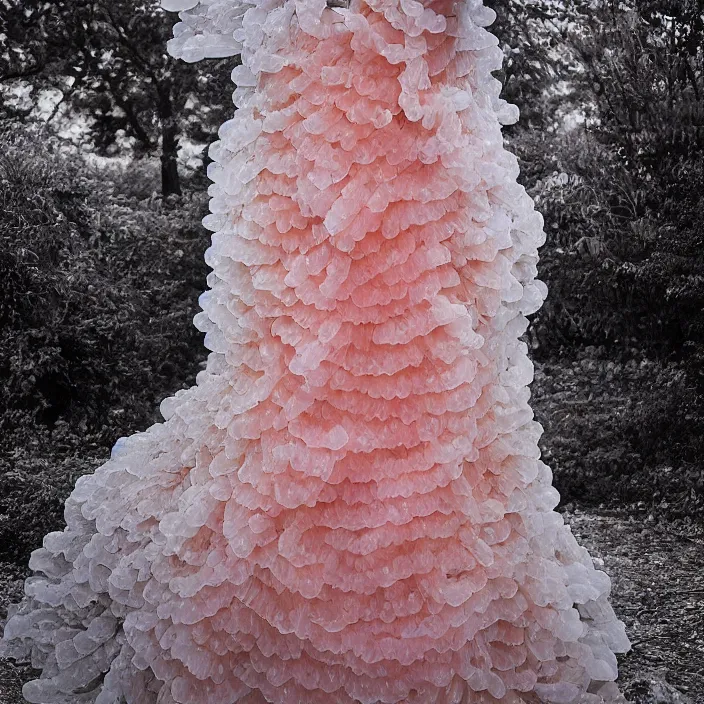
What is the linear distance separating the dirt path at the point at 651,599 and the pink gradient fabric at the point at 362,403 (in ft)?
0.82

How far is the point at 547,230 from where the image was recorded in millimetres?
2057

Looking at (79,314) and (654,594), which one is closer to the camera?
(654,594)

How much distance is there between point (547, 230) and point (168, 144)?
85 centimetres

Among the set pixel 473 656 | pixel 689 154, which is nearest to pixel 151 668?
pixel 473 656

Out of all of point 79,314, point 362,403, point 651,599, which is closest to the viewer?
point 362,403

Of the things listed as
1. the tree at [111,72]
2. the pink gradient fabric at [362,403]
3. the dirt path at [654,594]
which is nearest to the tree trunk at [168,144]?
the tree at [111,72]

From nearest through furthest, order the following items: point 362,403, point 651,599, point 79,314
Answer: point 362,403 < point 651,599 < point 79,314

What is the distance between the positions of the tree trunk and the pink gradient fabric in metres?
0.86

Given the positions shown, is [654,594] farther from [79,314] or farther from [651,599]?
[79,314]

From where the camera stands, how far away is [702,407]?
1.96 meters

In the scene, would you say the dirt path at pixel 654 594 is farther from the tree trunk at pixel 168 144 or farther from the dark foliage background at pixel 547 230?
the tree trunk at pixel 168 144

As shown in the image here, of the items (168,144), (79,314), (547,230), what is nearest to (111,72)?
(168,144)

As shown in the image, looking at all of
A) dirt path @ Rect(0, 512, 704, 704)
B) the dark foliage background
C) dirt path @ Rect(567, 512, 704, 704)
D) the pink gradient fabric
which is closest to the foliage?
the dark foliage background

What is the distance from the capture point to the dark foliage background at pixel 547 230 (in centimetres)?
193
